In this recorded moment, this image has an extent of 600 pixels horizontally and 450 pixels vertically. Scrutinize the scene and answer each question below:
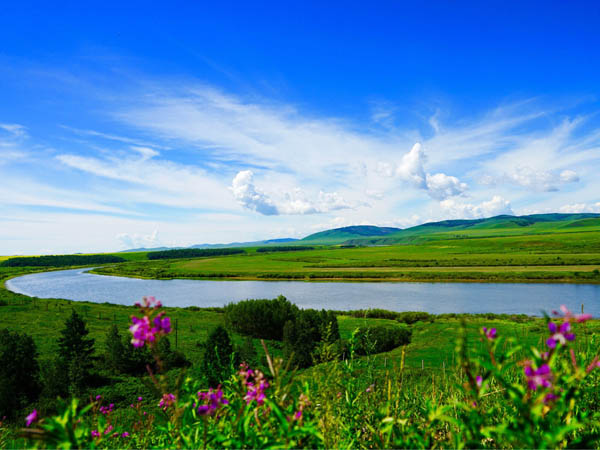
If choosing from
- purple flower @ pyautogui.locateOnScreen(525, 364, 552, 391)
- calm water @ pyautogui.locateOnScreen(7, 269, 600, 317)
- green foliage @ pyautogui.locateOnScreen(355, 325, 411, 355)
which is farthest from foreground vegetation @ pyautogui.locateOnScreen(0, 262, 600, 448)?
calm water @ pyautogui.locateOnScreen(7, 269, 600, 317)

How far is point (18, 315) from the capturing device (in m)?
41.4

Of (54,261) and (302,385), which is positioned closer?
(302,385)

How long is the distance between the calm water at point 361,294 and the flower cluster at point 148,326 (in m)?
52.6

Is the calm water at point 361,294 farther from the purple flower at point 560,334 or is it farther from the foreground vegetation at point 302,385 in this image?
the purple flower at point 560,334

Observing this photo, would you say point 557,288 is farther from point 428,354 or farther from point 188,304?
point 188,304

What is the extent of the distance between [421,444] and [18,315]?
5236 cm

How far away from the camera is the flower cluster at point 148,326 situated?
68.2 inches

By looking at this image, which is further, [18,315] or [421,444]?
[18,315]

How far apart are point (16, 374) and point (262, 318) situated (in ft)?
89.3

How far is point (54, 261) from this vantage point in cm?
15450

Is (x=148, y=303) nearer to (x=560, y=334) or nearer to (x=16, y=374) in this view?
(x=560, y=334)

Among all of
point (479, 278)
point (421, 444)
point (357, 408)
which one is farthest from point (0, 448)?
point (479, 278)

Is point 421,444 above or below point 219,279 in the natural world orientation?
above

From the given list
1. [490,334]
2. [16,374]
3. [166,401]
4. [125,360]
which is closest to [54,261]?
[125,360]
